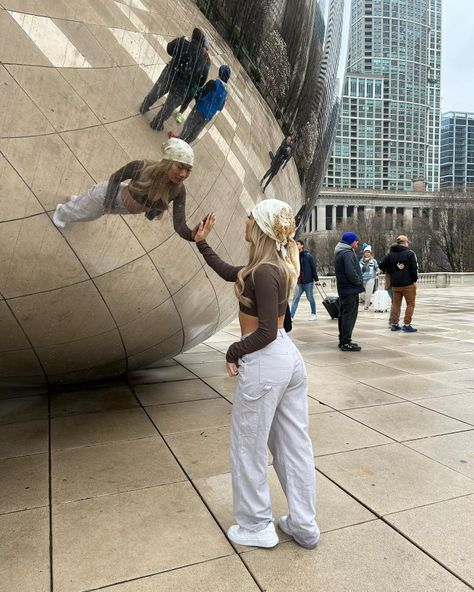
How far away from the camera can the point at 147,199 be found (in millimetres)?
2910

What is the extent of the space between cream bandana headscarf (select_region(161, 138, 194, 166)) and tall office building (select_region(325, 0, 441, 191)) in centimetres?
9364

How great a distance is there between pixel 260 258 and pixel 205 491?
4.73ft

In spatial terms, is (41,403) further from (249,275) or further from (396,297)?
(396,297)

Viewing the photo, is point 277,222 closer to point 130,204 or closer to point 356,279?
point 130,204

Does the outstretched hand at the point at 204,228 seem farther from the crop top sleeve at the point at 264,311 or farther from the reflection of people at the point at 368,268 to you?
the reflection of people at the point at 368,268

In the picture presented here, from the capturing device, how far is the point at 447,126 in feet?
404

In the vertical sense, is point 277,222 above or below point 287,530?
above

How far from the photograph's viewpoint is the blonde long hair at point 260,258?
2.29 m

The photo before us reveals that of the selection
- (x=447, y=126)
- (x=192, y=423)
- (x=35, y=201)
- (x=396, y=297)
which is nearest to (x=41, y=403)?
(x=192, y=423)

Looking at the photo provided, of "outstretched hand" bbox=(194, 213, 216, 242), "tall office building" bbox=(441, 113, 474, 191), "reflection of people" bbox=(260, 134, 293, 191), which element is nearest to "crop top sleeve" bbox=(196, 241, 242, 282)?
"outstretched hand" bbox=(194, 213, 216, 242)

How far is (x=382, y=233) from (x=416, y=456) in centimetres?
5333

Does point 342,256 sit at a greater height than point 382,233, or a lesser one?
lesser

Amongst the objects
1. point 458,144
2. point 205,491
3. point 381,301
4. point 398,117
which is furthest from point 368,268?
point 458,144

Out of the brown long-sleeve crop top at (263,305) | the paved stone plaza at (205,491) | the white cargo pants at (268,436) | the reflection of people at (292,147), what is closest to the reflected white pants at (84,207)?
the brown long-sleeve crop top at (263,305)
